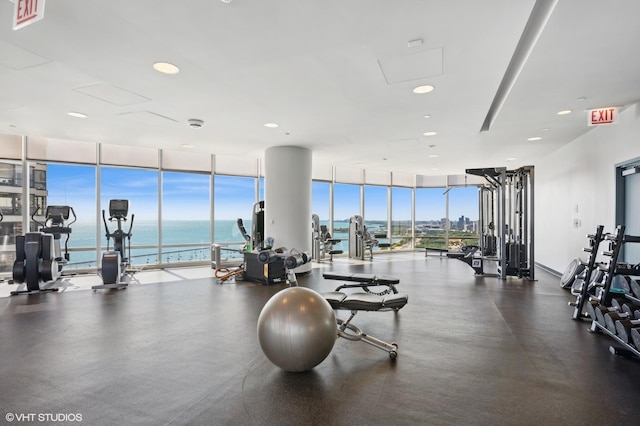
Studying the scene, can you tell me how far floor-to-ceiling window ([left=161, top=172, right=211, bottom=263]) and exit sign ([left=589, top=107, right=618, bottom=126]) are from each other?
27.3 ft

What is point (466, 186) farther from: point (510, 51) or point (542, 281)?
point (510, 51)

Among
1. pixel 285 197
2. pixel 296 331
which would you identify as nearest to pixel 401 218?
pixel 285 197

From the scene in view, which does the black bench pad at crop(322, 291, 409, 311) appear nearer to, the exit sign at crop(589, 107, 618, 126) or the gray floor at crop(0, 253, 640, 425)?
the gray floor at crop(0, 253, 640, 425)

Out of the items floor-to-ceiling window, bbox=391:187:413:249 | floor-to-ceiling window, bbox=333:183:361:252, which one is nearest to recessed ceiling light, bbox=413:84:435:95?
floor-to-ceiling window, bbox=333:183:361:252

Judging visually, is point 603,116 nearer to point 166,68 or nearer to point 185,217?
point 166,68

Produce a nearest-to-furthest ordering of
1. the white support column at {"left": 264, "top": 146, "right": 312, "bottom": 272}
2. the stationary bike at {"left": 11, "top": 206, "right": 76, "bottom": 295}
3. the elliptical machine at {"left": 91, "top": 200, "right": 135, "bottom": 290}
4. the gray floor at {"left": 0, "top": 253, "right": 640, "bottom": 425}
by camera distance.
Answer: the gray floor at {"left": 0, "top": 253, "right": 640, "bottom": 425}
the stationary bike at {"left": 11, "top": 206, "right": 76, "bottom": 295}
the elliptical machine at {"left": 91, "top": 200, "right": 135, "bottom": 290}
the white support column at {"left": 264, "top": 146, "right": 312, "bottom": 272}

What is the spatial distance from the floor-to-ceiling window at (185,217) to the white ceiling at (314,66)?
8.34ft

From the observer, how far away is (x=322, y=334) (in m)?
2.66

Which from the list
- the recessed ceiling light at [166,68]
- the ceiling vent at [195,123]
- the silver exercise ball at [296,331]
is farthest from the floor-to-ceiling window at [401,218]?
the silver exercise ball at [296,331]

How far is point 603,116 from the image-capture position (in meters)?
4.75

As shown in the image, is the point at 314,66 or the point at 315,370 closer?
the point at 315,370

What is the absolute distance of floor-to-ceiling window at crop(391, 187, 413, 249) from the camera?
13.1 metres

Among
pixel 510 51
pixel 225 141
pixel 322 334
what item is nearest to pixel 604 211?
pixel 510 51

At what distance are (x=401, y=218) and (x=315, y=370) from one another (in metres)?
11.1
